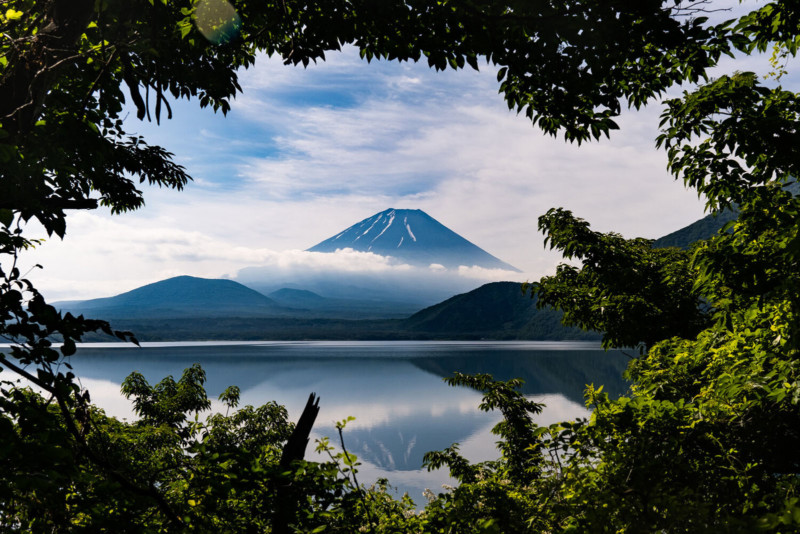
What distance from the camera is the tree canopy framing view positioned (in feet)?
9.17

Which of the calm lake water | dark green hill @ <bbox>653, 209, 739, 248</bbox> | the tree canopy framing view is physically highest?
dark green hill @ <bbox>653, 209, 739, 248</bbox>

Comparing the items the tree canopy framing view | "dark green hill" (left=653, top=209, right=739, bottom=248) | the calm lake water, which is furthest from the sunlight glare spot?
"dark green hill" (left=653, top=209, right=739, bottom=248)

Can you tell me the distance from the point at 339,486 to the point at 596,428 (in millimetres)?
2009

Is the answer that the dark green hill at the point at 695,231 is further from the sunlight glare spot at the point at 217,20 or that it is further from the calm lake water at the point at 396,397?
the sunlight glare spot at the point at 217,20

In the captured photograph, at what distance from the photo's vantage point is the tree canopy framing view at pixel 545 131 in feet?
9.17

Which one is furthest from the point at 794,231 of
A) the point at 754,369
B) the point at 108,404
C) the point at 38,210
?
the point at 108,404

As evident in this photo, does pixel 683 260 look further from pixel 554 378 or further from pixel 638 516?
pixel 554 378

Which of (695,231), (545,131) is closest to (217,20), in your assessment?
(545,131)

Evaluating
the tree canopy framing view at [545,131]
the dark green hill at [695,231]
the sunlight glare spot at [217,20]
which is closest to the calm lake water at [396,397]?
the tree canopy framing view at [545,131]

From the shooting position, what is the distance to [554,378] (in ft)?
232

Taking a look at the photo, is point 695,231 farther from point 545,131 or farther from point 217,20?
point 217,20

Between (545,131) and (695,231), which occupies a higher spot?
(695,231)

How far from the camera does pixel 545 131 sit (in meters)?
4.58

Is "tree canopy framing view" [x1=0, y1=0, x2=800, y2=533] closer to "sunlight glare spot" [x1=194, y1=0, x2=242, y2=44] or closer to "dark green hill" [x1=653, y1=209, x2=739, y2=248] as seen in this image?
"sunlight glare spot" [x1=194, y1=0, x2=242, y2=44]
